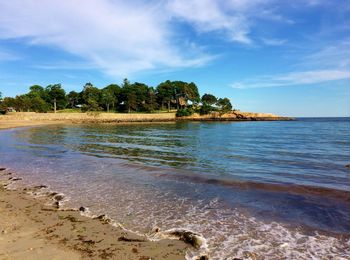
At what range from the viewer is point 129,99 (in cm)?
13500

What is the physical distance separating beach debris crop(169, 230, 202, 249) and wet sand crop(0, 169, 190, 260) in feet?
0.70

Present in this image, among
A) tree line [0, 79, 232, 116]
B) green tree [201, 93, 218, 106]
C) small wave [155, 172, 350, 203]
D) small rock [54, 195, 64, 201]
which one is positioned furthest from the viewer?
green tree [201, 93, 218, 106]

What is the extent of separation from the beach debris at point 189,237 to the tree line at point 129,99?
119 metres

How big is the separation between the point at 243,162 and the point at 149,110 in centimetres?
12252

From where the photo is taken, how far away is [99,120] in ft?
347

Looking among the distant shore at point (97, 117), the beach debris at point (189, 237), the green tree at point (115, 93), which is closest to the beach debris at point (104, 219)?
the beach debris at point (189, 237)

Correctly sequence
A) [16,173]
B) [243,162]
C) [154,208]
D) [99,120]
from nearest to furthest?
[154,208] < [16,173] < [243,162] < [99,120]

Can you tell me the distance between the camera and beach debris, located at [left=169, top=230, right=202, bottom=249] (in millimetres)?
7195

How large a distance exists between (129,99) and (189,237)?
130451mm

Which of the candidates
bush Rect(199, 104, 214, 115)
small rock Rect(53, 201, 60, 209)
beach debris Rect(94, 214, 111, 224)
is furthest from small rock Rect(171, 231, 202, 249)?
bush Rect(199, 104, 214, 115)

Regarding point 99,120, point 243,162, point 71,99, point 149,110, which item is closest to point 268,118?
point 149,110

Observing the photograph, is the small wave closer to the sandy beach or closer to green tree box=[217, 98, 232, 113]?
the sandy beach

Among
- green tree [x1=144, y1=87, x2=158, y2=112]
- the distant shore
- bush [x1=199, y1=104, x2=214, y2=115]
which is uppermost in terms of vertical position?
green tree [x1=144, y1=87, x2=158, y2=112]

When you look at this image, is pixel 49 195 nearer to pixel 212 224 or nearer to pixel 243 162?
pixel 212 224
